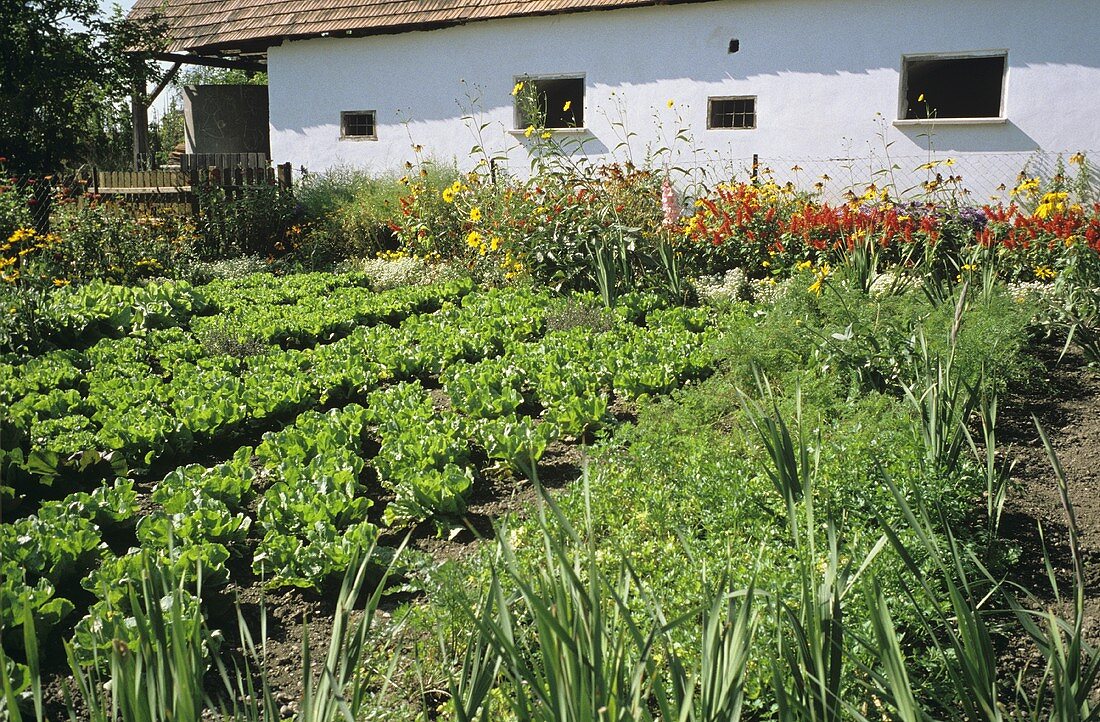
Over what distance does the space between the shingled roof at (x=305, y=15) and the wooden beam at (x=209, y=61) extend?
0.64 ft

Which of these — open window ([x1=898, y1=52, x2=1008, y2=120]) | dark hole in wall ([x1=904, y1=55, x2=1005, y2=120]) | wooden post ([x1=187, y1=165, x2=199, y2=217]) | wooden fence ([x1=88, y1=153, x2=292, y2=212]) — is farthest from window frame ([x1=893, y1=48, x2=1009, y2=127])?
wooden post ([x1=187, y1=165, x2=199, y2=217])

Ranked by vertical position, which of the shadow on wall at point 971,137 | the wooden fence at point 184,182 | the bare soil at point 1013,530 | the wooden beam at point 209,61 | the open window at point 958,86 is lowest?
the bare soil at point 1013,530

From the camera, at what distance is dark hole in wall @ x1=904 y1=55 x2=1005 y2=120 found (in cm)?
1554

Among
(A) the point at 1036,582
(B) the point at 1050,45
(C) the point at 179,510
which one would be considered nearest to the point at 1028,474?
(A) the point at 1036,582

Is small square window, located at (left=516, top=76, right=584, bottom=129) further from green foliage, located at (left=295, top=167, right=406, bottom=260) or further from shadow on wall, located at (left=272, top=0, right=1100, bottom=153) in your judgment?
green foliage, located at (left=295, top=167, right=406, bottom=260)

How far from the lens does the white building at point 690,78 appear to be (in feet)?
39.7

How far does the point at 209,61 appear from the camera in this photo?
1805 centimetres

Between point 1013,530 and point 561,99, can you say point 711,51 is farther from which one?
point 1013,530

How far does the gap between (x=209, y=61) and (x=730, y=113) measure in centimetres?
999

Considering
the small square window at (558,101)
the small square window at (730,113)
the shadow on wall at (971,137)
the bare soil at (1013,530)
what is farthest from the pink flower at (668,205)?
the small square window at (558,101)

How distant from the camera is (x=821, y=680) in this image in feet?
5.47

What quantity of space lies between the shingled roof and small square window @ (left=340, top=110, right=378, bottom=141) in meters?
1.29

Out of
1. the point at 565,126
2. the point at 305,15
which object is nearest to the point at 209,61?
the point at 305,15

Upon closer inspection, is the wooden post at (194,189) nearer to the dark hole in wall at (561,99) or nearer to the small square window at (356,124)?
the small square window at (356,124)
